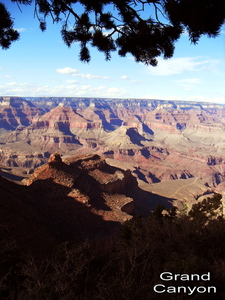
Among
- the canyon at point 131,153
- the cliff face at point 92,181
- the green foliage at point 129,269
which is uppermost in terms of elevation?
Answer: the green foliage at point 129,269

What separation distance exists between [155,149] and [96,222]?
106524mm

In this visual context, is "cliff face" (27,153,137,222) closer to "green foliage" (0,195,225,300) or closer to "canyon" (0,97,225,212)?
"canyon" (0,97,225,212)

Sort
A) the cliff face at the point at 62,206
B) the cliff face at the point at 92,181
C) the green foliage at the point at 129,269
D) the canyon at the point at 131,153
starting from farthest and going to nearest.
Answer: the canyon at the point at 131,153
the cliff face at the point at 92,181
the cliff face at the point at 62,206
the green foliage at the point at 129,269

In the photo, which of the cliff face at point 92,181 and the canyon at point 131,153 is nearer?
the cliff face at point 92,181

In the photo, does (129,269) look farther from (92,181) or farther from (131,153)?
(131,153)

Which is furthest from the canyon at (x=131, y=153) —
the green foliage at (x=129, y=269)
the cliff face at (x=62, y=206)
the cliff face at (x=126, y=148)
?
the green foliage at (x=129, y=269)

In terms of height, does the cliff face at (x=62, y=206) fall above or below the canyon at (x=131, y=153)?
above

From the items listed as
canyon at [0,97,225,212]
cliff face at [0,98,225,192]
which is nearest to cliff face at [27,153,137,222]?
canyon at [0,97,225,212]

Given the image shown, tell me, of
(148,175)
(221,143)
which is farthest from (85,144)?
(221,143)

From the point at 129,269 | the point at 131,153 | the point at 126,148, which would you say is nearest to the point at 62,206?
the point at 129,269

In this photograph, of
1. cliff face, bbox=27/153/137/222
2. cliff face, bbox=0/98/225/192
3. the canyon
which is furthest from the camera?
cliff face, bbox=0/98/225/192

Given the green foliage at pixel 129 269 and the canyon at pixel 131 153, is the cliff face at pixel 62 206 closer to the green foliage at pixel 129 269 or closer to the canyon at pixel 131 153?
the green foliage at pixel 129 269

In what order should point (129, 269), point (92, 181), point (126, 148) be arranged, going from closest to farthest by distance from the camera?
1. point (129, 269)
2. point (92, 181)
3. point (126, 148)

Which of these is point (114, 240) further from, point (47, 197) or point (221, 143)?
point (221, 143)
